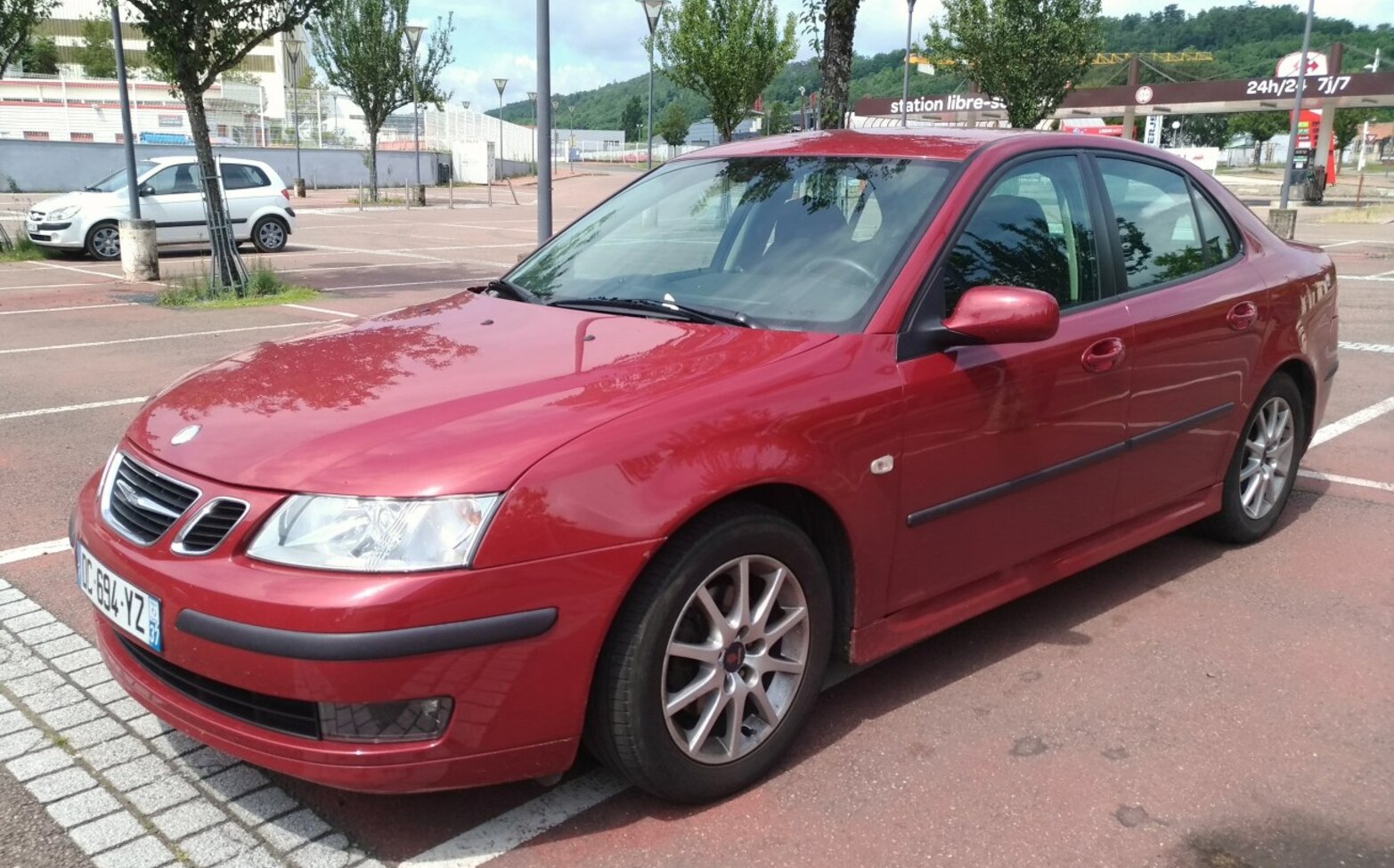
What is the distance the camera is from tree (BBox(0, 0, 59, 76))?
16453mm

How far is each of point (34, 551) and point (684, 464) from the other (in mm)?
3387

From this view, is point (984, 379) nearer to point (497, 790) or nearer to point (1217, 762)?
point (1217, 762)

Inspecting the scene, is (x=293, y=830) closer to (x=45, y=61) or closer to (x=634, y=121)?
(x=45, y=61)

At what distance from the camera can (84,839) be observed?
2684 millimetres

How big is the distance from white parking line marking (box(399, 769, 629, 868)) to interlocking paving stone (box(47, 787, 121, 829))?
2.68 feet

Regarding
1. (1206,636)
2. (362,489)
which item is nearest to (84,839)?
(362,489)

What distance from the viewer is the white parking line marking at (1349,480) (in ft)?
18.9

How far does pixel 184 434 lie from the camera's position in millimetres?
2807

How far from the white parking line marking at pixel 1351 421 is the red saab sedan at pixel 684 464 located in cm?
287

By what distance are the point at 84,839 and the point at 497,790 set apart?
0.96m

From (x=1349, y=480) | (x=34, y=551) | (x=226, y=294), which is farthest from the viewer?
(x=226, y=294)

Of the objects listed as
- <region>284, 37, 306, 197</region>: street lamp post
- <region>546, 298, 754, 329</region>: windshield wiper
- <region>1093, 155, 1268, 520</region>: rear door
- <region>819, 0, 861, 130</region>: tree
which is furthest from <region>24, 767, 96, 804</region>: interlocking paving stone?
<region>284, 37, 306, 197</region>: street lamp post

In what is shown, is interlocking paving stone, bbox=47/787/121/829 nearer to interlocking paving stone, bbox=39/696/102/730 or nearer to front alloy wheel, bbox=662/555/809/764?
interlocking paving stone, bbox=39/696/102/730

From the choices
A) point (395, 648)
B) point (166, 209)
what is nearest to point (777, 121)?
point (166, 209)
